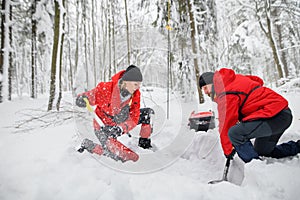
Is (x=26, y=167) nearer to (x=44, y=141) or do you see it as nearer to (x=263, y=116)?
(x=44, y=141)

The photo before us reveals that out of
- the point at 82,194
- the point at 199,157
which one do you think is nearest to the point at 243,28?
the point at 199,157

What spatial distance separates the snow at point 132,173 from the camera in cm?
147

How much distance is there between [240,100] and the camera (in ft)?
6.43

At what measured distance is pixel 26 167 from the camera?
6.03 ft

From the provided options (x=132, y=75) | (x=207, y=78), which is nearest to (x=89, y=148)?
(x=132, y=75)

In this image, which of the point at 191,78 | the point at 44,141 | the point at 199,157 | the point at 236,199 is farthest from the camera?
the point at 191,78

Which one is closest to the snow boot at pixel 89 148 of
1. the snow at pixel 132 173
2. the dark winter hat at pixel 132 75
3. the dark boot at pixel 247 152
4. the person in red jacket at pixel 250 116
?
the snow at pixel 132 173

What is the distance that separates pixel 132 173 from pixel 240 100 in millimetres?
1361

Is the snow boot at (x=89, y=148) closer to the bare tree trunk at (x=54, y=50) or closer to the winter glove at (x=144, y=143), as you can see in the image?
the winter glove at (x=144, y=143)

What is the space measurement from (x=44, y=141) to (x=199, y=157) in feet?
7.34

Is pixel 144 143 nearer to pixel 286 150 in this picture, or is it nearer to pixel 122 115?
pixel 122 115

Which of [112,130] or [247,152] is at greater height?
[112,130]

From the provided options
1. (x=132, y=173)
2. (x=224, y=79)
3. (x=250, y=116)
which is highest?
(x=224, y=79)

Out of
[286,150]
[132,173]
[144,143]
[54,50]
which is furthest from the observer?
[54,50]
